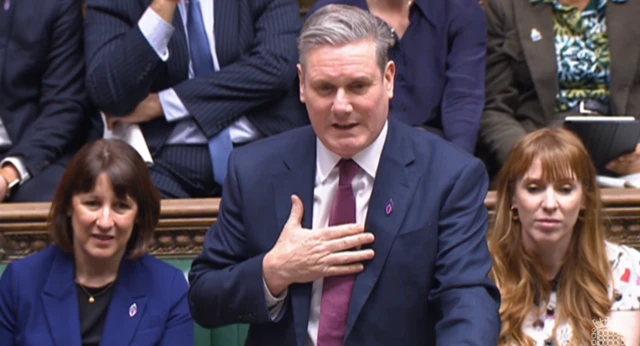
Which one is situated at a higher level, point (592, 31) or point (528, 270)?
point (592, 31)

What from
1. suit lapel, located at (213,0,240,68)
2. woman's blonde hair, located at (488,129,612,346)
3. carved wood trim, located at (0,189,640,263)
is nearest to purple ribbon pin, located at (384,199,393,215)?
woman's blonde hair, located at (488,129,612,346)

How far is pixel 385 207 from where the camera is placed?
2010 mm

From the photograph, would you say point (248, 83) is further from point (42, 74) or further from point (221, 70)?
point (42, 74)

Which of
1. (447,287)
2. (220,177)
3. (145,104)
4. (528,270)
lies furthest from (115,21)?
(447,287)

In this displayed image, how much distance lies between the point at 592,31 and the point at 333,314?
5.68 feet

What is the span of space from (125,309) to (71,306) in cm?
12

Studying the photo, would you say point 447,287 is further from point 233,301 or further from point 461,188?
point 233,301

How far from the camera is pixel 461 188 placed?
6.66 ft

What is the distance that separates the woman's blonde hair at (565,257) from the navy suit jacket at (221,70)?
768 mm

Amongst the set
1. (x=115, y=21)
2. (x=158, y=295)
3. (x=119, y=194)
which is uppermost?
(x=115, y=21)

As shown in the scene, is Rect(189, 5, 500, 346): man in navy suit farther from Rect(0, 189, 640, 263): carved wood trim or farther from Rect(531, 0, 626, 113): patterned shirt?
Rect(531, 0, 626, 113): patterned shirt

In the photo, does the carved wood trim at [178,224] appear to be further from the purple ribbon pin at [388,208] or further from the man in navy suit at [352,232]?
the purple ribbon pin at [388,208]

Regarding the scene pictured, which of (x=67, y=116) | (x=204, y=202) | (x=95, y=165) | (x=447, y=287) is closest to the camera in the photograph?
(x=447, y=287)

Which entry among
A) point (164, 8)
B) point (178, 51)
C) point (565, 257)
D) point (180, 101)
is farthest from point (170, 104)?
point (565, 257)
